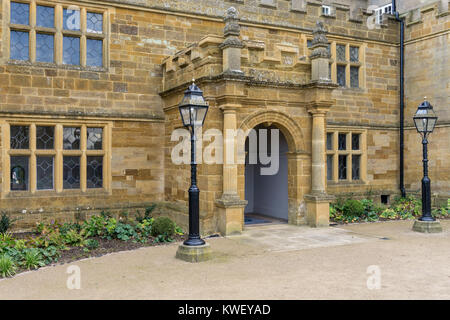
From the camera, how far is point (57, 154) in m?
11.7

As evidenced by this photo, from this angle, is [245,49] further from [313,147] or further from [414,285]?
[414,285]

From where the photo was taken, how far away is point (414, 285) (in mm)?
6773

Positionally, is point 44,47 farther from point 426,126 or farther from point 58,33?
point 426,126

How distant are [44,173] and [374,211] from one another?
994cm

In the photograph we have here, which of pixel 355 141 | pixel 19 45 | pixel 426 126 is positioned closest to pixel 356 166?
pixel 355 141

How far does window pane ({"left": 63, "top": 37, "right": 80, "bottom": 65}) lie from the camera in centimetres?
1195

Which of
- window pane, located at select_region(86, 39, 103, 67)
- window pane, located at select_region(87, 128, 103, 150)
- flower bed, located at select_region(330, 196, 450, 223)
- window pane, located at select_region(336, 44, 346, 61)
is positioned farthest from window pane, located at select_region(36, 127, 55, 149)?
window pane, located at select_region(336, 44, 346, 61)

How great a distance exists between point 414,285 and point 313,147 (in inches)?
234

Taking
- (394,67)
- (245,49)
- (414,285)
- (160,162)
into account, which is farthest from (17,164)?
(394,67)

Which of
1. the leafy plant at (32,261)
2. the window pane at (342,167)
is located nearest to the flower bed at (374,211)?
the window pane at (342,167)

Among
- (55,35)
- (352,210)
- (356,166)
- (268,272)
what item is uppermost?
(55,35)

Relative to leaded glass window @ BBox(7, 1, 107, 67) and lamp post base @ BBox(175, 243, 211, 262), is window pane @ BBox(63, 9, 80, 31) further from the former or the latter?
lamp post base @ BBox(175, 243, 211, 262)

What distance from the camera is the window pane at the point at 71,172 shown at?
11.9 meters

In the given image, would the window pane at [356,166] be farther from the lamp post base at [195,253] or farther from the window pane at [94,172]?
the lamp post base at [195,253]
